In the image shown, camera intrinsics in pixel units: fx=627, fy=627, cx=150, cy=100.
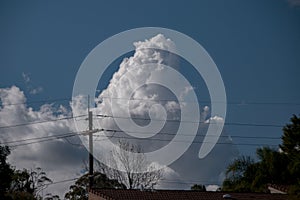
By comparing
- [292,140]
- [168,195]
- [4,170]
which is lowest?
[168,195]

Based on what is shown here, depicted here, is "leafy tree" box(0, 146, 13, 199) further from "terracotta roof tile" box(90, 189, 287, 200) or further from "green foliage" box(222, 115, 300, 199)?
"green foliage" box(222, 115, 300, 199)

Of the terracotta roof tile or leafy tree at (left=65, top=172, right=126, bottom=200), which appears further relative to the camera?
leafy tree at (left=65, top=172, right=126, bottom=200)

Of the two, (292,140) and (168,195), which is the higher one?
(292,140)

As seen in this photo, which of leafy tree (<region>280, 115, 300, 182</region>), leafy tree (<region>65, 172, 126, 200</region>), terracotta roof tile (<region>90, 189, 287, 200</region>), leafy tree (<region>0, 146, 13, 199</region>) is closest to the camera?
terracotta roof tile (<region>90, 189, 287, 200</region>)

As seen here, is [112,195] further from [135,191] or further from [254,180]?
[254,180]

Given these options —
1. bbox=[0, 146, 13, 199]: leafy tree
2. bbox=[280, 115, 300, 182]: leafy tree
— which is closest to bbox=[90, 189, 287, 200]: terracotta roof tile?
bbox=[280, 115, 300, 182]: leafy tree

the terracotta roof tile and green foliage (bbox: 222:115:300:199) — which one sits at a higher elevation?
green foliage (bbox: 222:115:300:199)

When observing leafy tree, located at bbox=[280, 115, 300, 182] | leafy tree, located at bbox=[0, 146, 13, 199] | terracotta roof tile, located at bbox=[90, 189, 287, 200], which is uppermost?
leafy tree, located at bbox=[0, 146, 13, 199]

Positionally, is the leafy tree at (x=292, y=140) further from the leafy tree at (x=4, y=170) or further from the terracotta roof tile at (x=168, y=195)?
the leafy tree at (x=4, y=170)

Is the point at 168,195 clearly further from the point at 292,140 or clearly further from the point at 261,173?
the point at 261,173

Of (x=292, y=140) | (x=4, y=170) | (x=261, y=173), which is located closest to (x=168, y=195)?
(x=292, y=140)

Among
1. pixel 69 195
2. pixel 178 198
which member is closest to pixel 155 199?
pixel 178 198

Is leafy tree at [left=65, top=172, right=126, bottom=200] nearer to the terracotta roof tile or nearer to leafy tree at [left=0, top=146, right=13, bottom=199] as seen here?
leafy tree at [left=0, top=146, right=13, bottom=199]

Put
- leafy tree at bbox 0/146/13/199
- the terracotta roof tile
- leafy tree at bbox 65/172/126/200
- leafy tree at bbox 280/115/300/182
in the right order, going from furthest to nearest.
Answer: leafy tree at bbox 65/172/126/200 < leafy tree at bbox 0/146/13/199 < leafy tree at bbox 280/115/300/182 < the terracotta roof tile
